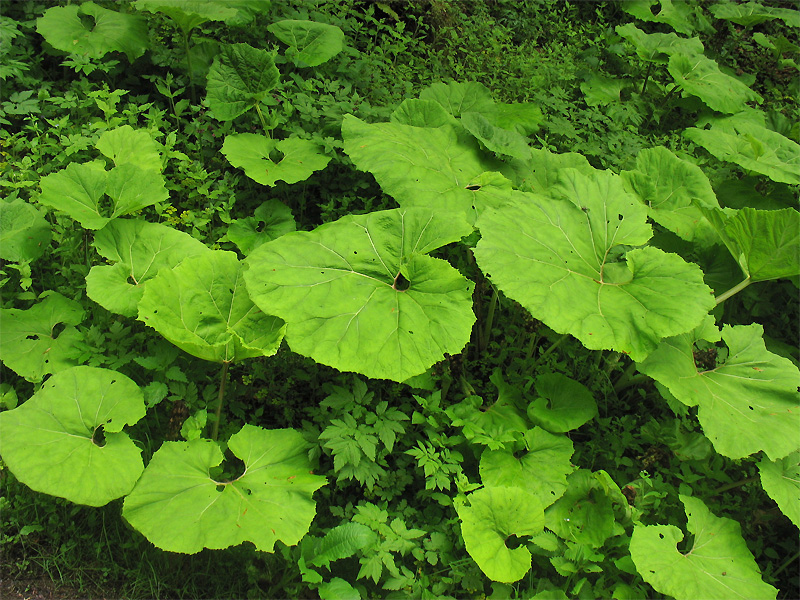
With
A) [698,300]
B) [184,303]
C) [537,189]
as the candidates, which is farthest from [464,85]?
[184,303]

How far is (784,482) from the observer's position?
2.95 meters

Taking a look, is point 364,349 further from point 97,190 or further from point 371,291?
point 97,190

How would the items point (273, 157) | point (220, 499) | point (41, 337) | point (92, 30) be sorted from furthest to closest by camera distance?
point (92, 30) < point (273, 157) < point (41, 337) < point (220, 499)

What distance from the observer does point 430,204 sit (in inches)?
133

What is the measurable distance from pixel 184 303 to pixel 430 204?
4.94 ft

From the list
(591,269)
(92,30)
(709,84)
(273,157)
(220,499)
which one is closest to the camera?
(220,499)

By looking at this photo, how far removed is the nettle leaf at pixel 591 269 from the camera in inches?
108

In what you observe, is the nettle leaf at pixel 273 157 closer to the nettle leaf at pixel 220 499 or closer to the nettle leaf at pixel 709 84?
the nettle leaf at pixel 220 499

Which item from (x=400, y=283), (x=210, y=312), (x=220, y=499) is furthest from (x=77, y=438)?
(x=400, y=283)

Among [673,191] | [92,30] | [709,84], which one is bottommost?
[92,30]

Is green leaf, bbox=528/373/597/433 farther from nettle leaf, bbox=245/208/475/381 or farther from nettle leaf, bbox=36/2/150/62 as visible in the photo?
nettle leaf, bbox=36/2/150/62

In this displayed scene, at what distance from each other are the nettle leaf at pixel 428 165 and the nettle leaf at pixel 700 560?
1947 mm

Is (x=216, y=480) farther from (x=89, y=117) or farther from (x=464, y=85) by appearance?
(x=464, y=85)

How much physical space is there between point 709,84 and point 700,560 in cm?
461
